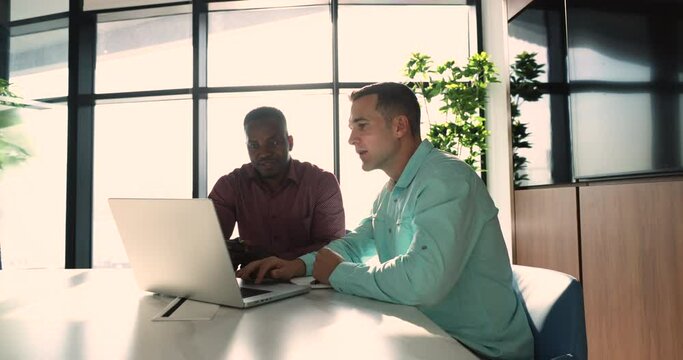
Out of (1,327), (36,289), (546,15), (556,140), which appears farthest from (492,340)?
(546,15)

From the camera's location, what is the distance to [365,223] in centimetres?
159

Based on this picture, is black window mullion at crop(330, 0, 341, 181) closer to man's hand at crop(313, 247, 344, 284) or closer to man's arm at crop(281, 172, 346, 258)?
man's arm at crop(281, 172, 346, 258)

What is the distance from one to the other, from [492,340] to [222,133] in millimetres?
3867

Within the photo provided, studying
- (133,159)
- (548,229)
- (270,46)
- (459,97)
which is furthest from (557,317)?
(133,159)

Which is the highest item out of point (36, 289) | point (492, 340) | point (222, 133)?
point (222, 133)

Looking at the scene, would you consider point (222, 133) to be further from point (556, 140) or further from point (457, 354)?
point (457, 354)

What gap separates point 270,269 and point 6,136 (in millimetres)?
4376

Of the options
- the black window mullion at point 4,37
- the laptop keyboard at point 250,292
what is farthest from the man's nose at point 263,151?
the black window mullion at point 4,37

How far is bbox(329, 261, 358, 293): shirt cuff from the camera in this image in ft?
3.72

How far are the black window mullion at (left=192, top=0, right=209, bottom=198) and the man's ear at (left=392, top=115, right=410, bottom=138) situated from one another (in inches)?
129

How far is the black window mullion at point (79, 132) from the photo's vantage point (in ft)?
15.4

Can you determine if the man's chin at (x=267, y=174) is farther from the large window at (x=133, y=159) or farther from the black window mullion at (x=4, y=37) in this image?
the black window mullion at (x=4, y=37)

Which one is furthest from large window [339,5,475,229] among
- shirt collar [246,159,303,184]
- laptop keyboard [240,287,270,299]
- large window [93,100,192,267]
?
laptop keyboard [240,287,270,299]

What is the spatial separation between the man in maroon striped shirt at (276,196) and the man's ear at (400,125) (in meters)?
0.77
